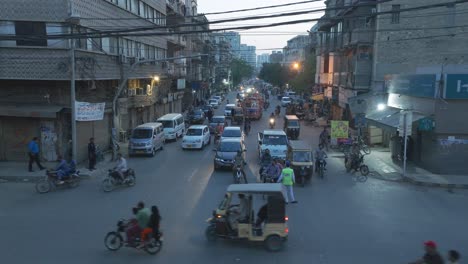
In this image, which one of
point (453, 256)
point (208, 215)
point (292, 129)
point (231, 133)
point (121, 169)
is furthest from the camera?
point (292, 129)

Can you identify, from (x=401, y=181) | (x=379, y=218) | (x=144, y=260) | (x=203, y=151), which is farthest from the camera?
(x=203, y=151)

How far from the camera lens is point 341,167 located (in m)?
23.6

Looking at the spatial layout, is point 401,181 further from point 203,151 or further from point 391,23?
point 391,23

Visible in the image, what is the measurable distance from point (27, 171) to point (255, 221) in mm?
13591

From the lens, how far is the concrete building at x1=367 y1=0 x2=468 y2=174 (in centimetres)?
2047

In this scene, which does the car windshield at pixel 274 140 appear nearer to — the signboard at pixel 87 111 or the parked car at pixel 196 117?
the signboard at pixel 87 111

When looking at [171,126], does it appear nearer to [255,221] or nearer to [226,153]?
[226,153]

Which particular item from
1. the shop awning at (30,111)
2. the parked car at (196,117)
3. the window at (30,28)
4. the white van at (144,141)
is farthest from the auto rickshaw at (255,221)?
the parked car at (196,117)

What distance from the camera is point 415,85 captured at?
2325cm

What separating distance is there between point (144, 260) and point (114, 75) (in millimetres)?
18317

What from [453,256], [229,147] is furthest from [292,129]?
[453,256]

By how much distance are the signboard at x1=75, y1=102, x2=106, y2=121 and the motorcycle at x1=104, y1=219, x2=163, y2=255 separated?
1161 cm

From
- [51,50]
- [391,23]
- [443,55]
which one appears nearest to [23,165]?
[51,50]

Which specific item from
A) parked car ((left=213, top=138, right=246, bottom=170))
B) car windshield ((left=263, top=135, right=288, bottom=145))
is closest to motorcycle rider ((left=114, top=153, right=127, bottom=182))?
parked car ((left=213, top=138, right=246, bottom=170))
